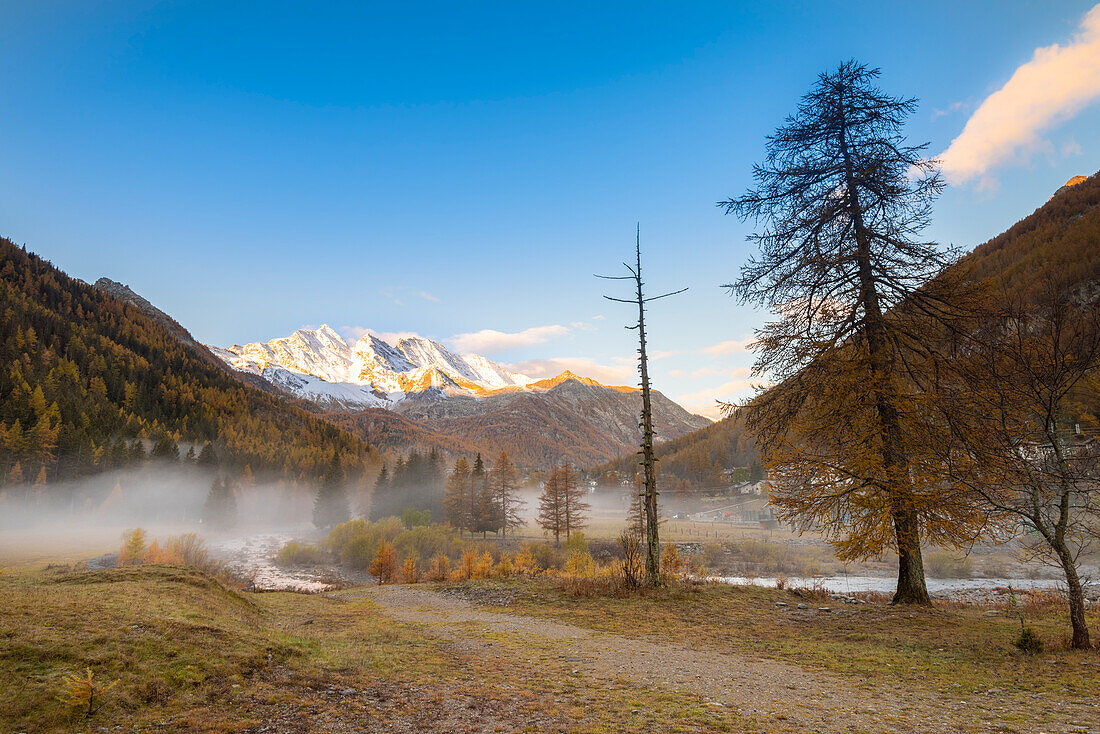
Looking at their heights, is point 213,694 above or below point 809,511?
below

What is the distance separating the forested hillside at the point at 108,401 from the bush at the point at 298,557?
1734 inches

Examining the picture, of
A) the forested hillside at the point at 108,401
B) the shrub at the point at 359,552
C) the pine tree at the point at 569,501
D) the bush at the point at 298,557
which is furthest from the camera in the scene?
the forested hillside at the point at 108,401

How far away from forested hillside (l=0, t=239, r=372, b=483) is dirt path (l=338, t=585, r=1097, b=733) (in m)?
96.4

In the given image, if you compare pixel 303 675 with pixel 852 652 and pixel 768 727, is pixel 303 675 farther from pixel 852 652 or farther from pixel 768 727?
pixel 852 652

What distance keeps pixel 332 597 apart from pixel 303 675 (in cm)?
1285

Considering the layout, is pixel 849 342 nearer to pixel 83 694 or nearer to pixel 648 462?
pixel 648 462

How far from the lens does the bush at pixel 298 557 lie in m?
60.4

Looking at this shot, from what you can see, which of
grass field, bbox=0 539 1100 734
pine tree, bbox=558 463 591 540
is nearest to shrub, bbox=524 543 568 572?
pine tree, bbox=558 463 591 540

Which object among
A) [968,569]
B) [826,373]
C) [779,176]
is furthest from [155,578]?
[968,569]

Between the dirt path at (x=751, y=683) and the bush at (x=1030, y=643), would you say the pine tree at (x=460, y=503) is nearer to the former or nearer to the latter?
the dirt path at (x=751, y=683)

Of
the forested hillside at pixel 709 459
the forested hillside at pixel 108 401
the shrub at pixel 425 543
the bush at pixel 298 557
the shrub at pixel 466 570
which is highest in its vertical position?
the forested hillside at pixel 108 401

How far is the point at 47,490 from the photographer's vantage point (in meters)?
72.1

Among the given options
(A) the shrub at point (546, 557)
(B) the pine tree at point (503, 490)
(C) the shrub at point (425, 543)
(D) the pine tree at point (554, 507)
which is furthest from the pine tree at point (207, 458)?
(A) the shrub at point (546, 557)

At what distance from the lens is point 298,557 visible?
61.3 metres
